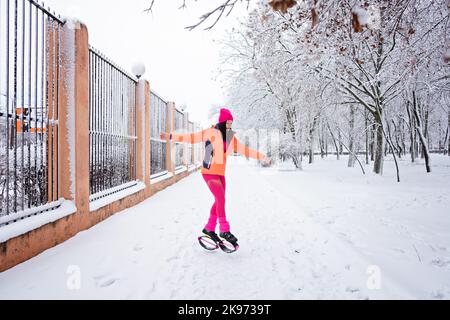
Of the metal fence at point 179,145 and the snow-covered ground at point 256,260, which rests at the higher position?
the metal fence at point 179,145

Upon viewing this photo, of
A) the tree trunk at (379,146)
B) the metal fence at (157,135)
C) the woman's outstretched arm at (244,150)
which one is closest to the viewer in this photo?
the woman's outstretched arm at (244,150)

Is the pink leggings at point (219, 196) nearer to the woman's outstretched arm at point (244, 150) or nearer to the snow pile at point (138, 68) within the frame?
the woman's outstretched arm at point (244, 150)

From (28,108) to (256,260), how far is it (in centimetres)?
335

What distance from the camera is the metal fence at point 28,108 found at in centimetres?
270

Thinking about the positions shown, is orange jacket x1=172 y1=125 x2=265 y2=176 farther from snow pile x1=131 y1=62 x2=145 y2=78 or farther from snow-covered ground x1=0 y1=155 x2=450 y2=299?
snow pile x1=131 y1=62 x2=145 y2=78

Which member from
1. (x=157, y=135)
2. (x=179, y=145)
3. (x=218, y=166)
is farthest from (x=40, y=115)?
(x=179, y=145)

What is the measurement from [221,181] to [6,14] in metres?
3.11

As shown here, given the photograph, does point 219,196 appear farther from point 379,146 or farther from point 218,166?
point 379,146

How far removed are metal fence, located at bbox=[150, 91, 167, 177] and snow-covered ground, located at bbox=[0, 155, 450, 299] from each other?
3049mm

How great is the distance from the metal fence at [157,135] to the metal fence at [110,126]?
1.45 m

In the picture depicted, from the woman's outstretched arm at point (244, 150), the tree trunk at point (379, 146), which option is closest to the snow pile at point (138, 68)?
the woman's outstretched arm at point (244, 150)

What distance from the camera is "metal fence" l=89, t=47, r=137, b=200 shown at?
449cm

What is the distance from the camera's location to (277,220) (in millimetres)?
4965

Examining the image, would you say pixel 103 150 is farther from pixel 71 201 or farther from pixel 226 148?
pixel 226 148
